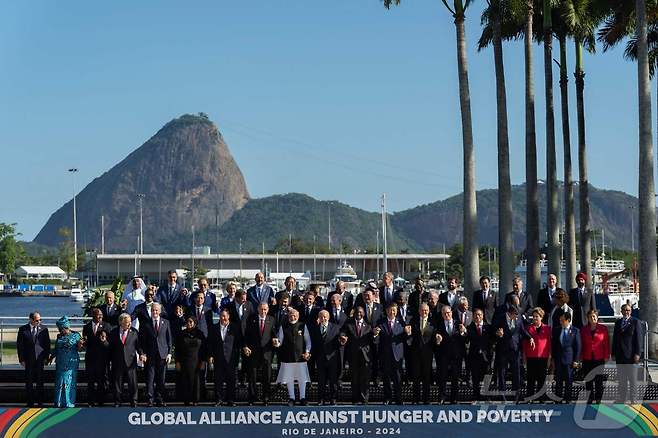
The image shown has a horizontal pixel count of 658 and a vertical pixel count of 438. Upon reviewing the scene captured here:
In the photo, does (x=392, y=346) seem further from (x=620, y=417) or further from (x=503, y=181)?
(x=503, y=181)

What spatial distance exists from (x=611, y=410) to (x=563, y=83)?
24287 millimetres

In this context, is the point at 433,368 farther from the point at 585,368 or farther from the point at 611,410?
the point at 611,410

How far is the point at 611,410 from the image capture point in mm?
14883

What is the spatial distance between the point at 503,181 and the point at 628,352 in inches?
519

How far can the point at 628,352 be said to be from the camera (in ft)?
55.6

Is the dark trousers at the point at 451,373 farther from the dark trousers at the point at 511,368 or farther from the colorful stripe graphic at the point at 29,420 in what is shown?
the colorful stripe graphic at the point at 29,420

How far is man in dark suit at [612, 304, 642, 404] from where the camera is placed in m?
16.9

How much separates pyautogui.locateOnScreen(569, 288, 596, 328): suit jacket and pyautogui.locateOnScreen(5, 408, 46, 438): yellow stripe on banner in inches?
353

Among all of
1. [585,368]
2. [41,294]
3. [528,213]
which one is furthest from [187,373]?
[41,294]

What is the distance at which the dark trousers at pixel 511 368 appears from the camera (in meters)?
17.0

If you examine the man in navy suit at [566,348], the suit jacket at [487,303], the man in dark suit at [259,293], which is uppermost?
the man in dark suit at [259,293]

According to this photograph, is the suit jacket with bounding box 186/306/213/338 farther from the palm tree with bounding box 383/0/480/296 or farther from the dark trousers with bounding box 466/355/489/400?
the palm tree with bounding box 383/0/480/296

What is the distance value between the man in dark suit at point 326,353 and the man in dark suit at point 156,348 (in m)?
2.36

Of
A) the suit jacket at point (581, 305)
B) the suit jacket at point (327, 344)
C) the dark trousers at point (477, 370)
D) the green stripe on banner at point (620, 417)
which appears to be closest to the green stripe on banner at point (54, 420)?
the suit jacket at point (327, 344)
